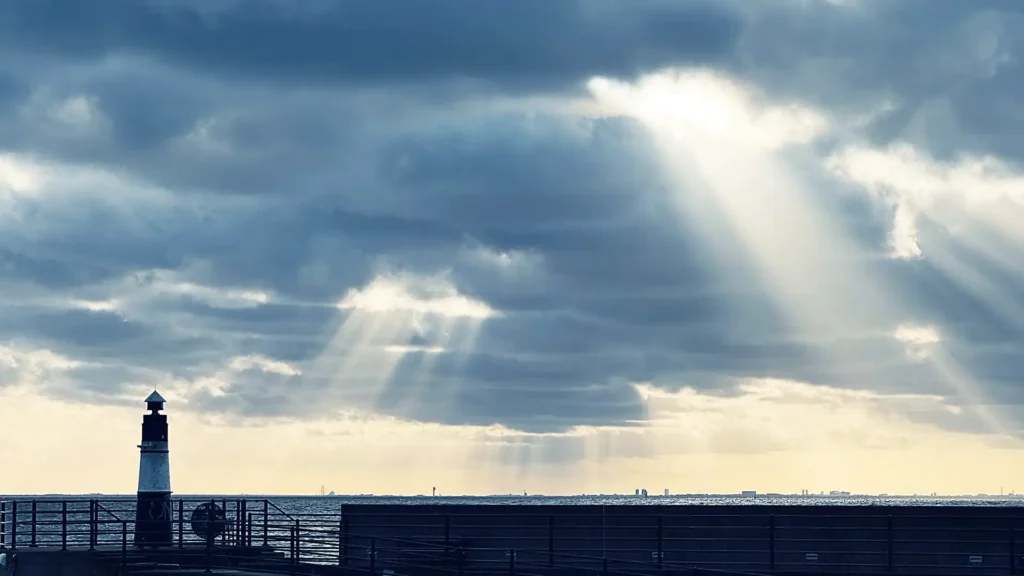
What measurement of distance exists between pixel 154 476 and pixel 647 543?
41.3 feet

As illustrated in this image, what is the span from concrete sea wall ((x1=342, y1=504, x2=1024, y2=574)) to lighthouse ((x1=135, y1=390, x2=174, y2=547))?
21.2ft

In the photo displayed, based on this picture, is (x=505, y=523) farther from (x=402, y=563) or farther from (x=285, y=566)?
(x=285, y=566)

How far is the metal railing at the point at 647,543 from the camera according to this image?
30.3 m

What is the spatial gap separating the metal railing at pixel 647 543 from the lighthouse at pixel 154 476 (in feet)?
9.14

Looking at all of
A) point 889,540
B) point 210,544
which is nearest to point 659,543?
point 889,540

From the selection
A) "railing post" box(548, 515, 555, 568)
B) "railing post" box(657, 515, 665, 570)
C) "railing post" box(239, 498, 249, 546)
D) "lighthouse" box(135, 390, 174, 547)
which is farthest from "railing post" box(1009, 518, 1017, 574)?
"lighthouse" box(135, 390, 174, 547)

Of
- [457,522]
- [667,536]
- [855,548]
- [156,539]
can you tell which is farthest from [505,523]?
[156,539]

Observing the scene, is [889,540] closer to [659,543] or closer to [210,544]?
[659,543]

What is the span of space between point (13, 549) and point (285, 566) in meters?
7.37

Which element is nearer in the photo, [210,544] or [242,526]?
[210,544]

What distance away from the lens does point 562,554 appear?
2895 cm

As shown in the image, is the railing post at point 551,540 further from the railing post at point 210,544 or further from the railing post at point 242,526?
the railing post at point 242,526

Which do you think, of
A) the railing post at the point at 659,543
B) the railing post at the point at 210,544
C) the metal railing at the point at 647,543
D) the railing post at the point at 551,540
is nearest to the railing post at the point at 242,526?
the metal railing at the point at 647,543

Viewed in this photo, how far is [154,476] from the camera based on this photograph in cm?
3722
